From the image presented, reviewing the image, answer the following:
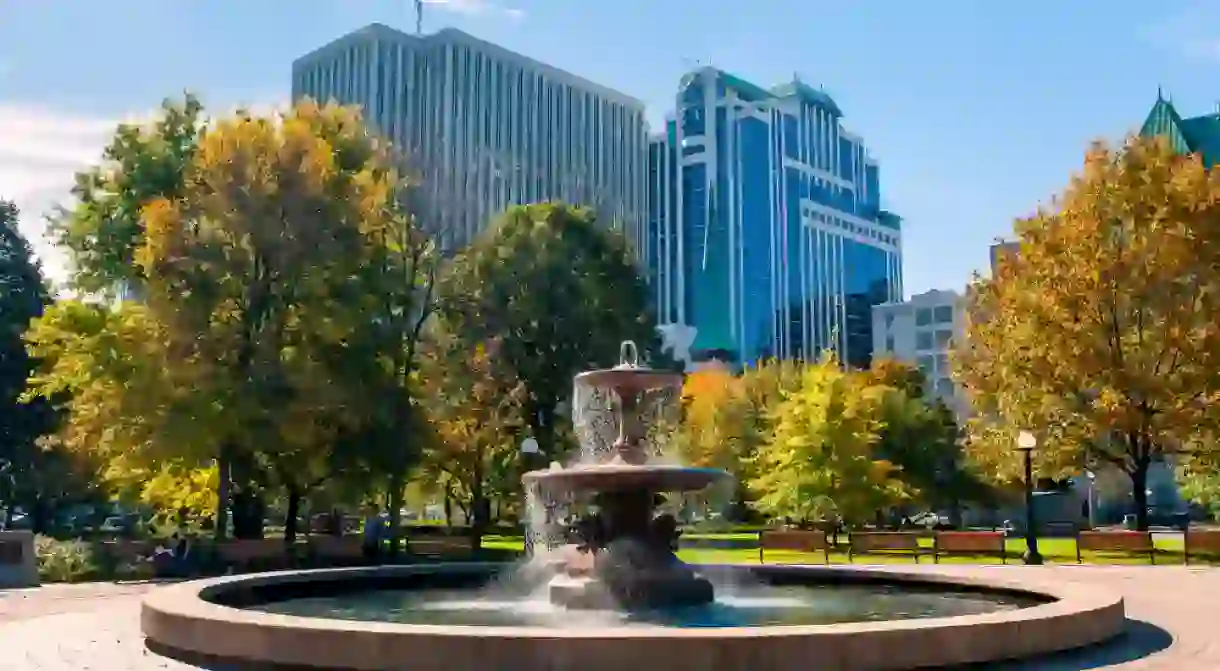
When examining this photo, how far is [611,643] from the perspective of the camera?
8836 millimetres

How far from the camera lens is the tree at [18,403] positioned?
4450 cm

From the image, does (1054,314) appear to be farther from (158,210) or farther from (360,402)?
(158,210)

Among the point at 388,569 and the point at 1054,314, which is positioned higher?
the point at 1054,314

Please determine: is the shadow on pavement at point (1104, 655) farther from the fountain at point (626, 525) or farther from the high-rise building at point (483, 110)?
the high-rise building at point (483, 110)

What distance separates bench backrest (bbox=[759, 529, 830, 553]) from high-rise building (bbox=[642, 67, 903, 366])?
126 metres

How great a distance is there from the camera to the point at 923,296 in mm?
136000

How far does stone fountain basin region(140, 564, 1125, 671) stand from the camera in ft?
29.0

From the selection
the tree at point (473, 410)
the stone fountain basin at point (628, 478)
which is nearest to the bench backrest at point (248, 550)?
the tree at point (473, 410)

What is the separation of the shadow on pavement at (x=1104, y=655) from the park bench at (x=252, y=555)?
2000 cm

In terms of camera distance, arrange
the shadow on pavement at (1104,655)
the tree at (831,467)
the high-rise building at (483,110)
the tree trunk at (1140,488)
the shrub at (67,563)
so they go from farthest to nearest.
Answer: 1. the high-rise building at (483,110)
2. the tree at (831,467)
3. the tree trunk at (1140,488)
4. the shrub at (67,563)
5. the shadow on pavement at (1104,655)

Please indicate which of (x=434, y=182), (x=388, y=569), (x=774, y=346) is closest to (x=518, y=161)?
(x=774, y=346)

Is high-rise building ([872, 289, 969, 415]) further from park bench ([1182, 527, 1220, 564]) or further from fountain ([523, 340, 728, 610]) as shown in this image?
fountain ([523, 340, 728, 610])

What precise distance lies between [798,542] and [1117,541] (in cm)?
801

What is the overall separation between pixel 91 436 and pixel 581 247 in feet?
72.0
